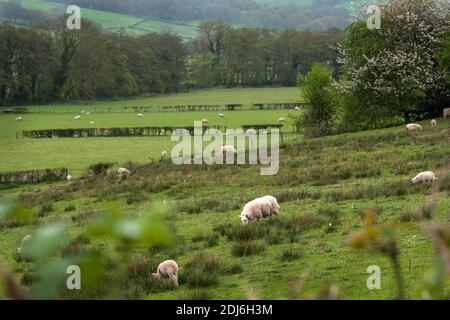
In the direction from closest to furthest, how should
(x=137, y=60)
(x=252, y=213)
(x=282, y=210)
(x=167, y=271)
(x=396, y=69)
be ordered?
1. (x=167, y=271)
2. (x=252, y=213)
3. (x=282, y=210)
4. (x=396, y=69)
5. (x=137, y=60)

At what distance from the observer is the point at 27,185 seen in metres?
28.7

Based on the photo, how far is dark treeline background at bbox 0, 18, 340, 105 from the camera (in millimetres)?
83438

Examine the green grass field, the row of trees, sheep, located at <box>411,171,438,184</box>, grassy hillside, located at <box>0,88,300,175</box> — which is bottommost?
grassy hillside, located at <box>0,88,300,175</box>

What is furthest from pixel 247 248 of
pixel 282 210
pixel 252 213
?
pixel 282 210

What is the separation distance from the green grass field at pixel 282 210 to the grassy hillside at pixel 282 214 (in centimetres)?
3

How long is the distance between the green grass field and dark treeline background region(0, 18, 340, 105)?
50736mm

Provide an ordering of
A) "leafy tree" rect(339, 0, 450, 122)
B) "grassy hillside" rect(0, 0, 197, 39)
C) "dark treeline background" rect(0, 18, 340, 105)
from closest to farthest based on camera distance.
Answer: "leafy tree" rect(339, 0, 450, 122), "dark treeline background" rect(0, 18, 340, 105), "grassy hillside" rect(0, 0, 197, 39)

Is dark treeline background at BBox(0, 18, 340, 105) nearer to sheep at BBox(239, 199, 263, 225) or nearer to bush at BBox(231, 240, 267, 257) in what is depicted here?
sheep at BBox(239, 199, 263, 225)

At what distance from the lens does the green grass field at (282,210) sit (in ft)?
27.3

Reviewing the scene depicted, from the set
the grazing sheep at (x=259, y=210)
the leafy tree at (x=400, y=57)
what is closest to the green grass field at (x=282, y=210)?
the grazing sheep at (x=259, y=210)

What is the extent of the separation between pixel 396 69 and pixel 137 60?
2742 inches

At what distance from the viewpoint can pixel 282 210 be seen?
1426cm

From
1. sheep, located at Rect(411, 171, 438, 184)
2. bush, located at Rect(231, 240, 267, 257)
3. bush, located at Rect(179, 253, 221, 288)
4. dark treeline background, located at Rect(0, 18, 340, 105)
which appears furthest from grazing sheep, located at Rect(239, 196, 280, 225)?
dark treeline background, located at Rect(0, 18, 340, 105)

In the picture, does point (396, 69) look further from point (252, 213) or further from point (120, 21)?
point (120, 21)
